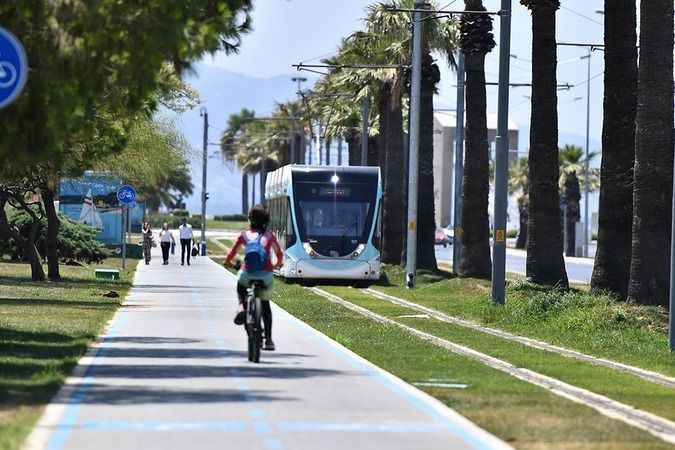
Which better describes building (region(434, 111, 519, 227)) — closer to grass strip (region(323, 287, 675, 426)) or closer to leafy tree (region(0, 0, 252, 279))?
grass strip (region(323, 287, 675, 426))

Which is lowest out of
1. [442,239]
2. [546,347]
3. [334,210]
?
[442,239]

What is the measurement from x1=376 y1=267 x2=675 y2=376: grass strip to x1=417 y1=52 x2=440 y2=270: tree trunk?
16.0m

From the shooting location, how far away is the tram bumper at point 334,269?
47.2m

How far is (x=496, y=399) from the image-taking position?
1667 cm

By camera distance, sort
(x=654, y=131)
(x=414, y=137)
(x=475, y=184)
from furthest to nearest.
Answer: (x=414, y=137)
(x=475, y=184)
(x=654, y=131)

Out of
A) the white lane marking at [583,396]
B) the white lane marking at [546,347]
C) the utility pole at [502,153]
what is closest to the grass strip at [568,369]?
the white lane marking at [583,396]

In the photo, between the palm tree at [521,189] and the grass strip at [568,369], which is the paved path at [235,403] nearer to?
Answer: the grass strip at [568,369]

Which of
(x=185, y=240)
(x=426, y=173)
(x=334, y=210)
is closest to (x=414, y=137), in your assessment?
(x=334, y=210)

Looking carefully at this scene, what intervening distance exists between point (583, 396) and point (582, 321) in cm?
1240

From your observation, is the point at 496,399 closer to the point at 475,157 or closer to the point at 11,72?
the point at 11,72

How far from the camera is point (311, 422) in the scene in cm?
1416

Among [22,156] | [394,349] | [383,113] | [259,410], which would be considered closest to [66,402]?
[259,410]

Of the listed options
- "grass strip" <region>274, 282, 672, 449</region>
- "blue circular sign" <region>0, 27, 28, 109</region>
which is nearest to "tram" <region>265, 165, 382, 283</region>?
"grass strip" <region>274, 282, 672, 449</region>

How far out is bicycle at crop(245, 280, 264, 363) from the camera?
20172 mm
